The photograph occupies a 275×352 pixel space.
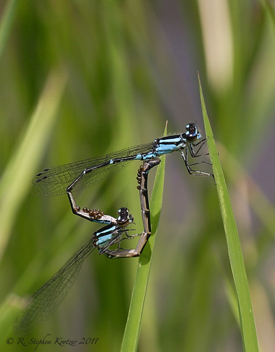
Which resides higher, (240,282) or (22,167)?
(22,167)

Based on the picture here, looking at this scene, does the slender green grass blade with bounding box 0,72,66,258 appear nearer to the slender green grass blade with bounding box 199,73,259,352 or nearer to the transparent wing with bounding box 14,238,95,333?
the transparent wing with bounding box 14,238,95,333

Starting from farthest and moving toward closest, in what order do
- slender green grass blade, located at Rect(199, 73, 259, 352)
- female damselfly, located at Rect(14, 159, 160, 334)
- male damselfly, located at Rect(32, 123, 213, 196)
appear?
1. male damselfly, located at Rect(32, 123, 213, 196)
2. female damselfly, located at Rect(14, 159, 160, 334)
3. slender green grass blade, located at Rect(199, 73, 259, 352)

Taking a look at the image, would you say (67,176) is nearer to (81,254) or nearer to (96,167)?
(96,167)

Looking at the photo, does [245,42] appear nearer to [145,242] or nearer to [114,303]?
[145,242]

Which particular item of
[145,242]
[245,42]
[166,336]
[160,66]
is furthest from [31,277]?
[245,42]

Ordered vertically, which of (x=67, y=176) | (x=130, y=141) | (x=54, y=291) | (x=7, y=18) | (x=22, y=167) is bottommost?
(x=54, y=291)
